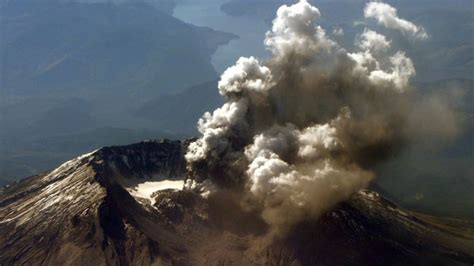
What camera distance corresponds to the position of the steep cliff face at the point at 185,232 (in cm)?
10956

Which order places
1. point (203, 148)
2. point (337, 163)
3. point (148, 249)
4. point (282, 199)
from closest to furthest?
point (148, 249), point (282, 199), point (337, 163), point (203, 148)

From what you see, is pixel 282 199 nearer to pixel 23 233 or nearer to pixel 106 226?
pixel 106 226

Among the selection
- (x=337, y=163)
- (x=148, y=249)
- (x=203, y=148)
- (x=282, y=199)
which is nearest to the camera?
(x=148, y=249)

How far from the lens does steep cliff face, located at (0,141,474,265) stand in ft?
359

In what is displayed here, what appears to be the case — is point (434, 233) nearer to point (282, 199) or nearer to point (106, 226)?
point (282, 199)

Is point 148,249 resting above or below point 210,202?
Answer: below

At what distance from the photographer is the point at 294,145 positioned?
129500 millimetres

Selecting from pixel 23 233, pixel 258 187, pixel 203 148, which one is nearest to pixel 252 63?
pixel 203 148

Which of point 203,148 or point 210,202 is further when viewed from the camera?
point 203,148

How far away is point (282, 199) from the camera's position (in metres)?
119

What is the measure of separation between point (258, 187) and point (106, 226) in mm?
28566

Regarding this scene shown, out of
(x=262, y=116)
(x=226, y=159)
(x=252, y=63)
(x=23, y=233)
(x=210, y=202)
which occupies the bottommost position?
(x=23, y=233)

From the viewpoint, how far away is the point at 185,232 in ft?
389

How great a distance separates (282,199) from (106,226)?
3225 cm
